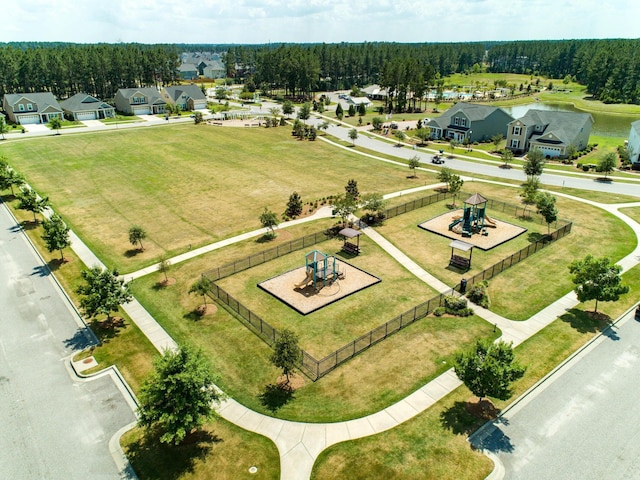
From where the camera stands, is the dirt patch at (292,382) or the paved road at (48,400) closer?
the paved road at (48,400)

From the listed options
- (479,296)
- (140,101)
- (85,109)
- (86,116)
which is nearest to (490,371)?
(479,296)

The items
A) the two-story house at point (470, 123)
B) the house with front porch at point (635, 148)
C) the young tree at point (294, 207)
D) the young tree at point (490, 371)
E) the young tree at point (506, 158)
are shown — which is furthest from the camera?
the two-story house at point (470, 123)

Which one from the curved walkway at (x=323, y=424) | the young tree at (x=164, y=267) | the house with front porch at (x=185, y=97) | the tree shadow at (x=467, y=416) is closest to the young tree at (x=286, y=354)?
the curved walkway at (x=323, y=424)

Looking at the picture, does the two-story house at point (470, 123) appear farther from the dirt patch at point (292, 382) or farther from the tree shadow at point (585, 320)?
the dirt patch at point (292, 382)

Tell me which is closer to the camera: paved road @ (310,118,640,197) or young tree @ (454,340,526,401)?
young tree @ (454,340,526,401)

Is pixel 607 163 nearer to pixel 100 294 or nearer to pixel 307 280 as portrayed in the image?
pixel 307 280

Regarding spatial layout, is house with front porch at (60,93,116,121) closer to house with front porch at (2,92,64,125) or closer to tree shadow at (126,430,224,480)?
house with front porch at (2,92,64,125)

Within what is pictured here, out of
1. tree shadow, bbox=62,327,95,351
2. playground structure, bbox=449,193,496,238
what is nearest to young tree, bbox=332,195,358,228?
playground structure, bbox=449,193,496,238
